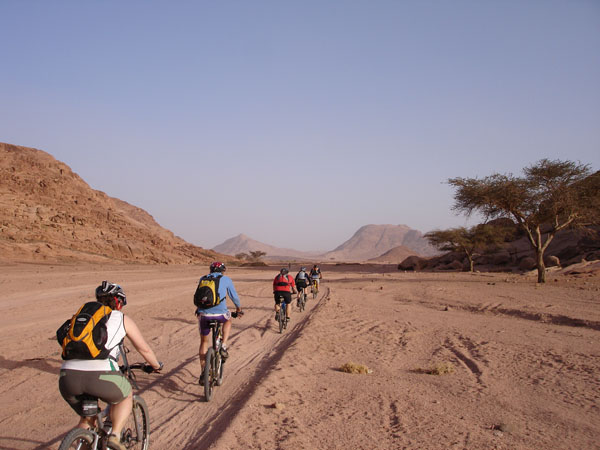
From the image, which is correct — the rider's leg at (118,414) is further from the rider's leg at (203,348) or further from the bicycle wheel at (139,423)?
the rider's leg at (203,348)

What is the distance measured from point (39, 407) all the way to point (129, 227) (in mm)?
63746

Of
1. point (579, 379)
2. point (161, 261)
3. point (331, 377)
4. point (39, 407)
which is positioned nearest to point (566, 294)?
point (579, 379)

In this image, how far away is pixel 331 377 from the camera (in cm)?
859

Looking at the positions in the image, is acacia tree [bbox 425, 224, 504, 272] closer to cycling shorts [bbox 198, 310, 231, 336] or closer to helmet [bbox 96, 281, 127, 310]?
cycling shorts [bbox 198, 310, 231, 336]

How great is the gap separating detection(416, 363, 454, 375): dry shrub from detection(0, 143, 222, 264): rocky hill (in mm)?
42620

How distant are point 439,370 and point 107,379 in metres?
6.90

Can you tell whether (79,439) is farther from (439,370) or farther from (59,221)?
(59,221)

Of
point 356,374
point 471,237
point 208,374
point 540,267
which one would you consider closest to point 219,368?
point 208,374

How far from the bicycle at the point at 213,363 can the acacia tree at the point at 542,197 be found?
2719cm

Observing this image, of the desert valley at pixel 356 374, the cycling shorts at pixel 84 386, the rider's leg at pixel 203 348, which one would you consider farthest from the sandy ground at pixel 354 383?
the cycling shorts at pixel 84 386

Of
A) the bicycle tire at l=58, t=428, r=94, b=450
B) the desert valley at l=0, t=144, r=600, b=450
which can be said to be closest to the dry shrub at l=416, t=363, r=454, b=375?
the desert valley at l=0, t=144, r=600, b=450

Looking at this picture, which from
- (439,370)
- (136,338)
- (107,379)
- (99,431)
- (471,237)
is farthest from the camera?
(471,237)

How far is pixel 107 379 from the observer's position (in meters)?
3.72

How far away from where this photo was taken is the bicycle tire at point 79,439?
334 centimetres
